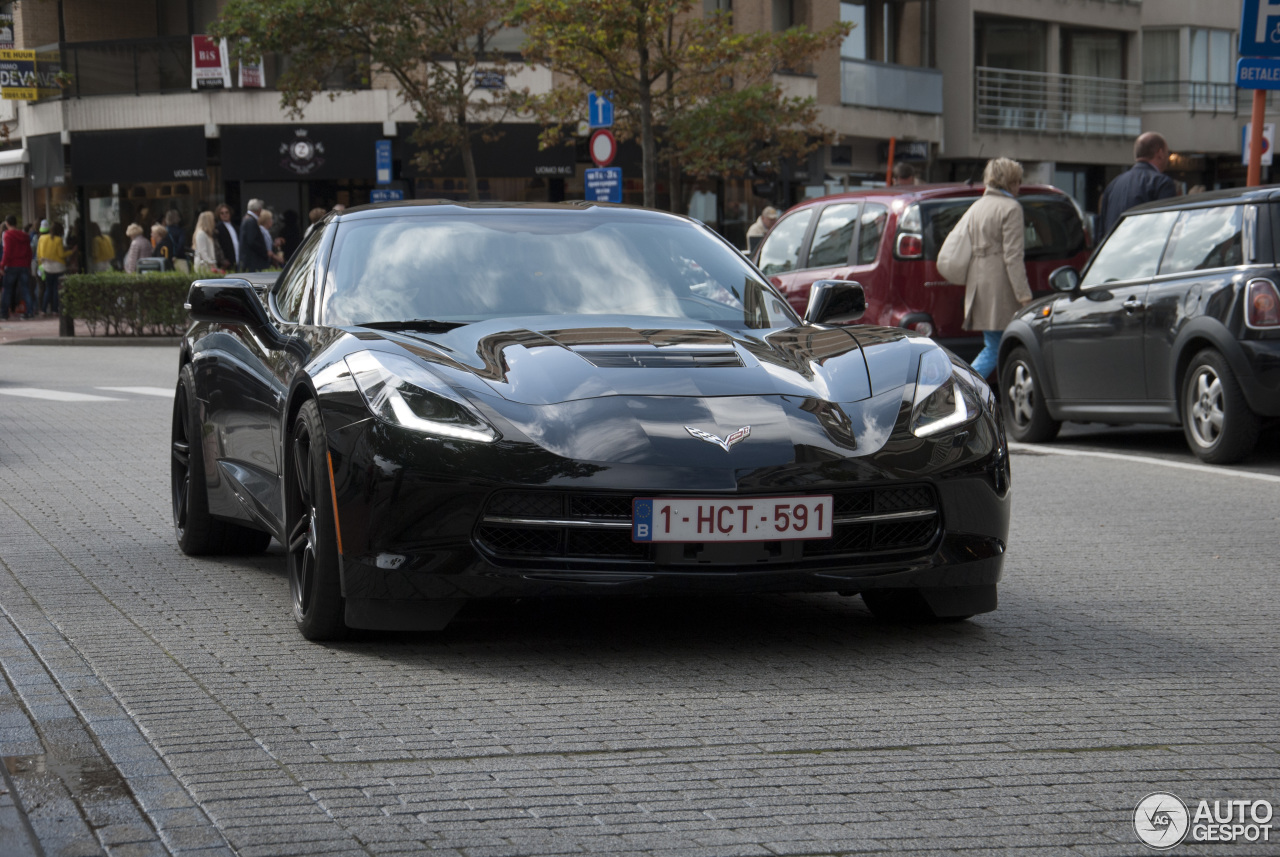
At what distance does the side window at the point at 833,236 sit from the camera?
1402 cm

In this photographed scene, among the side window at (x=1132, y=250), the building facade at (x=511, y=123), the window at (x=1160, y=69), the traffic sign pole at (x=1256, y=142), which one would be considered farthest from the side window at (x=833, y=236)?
the window at (x=1160, y=69)

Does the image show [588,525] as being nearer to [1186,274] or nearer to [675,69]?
[1186,274]

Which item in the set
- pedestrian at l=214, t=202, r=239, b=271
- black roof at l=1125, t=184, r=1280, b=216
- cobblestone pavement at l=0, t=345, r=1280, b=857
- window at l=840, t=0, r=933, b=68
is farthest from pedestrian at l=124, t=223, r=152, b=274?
cobblestone pavement at l=0, t=345, r=1280, b=857

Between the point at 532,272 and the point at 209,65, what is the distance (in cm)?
3555

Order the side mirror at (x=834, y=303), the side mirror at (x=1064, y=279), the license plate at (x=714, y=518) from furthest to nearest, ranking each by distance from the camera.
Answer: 1. the side mirror at (x=1064, y=279)
2. the side mirror at (x=834, y=303)
3. the license plate at (x=714, y=518)

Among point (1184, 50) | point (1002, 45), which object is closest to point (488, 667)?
point (1002, 45)

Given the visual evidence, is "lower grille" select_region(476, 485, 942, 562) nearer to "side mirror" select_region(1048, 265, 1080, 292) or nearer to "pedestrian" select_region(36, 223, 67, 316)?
"side mirror" select_region(1048, 265, 1080, 292)

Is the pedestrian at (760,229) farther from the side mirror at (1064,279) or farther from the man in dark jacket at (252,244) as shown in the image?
the side mirror at (1064,279)

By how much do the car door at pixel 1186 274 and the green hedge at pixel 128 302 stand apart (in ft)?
57.7

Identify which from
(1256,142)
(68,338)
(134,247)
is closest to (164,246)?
(134,247)

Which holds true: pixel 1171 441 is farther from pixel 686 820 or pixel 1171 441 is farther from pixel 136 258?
pixel 136 258

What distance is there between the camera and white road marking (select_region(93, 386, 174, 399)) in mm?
16503

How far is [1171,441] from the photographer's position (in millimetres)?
12453

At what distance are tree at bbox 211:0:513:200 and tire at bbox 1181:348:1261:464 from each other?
22.8 metres
